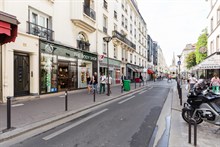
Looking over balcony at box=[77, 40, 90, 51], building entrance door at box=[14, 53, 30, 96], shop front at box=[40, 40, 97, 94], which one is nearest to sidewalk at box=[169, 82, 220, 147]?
building entrance door at box=[14, 53, 30, 96]

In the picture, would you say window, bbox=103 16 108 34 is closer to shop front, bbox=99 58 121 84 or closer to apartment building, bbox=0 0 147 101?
apartment building, bbox=0 0 147 101

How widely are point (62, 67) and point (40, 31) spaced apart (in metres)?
3.33

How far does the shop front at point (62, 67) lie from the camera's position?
11.8m

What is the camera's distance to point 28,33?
10.6m

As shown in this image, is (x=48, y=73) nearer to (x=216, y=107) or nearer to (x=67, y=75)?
(x=67, y=75)

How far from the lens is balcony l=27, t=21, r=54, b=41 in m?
10.8

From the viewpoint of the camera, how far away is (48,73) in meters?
12.2

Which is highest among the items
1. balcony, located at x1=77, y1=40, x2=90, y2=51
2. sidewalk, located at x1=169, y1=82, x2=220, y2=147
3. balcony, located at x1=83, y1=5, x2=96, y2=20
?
balcony, located at x1=83, y1=5, x2=96, y2=20

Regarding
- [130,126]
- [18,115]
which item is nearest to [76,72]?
[18,115]

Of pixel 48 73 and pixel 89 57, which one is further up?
pixel 89 57

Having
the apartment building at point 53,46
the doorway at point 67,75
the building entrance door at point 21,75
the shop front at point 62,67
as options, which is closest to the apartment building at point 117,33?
the apartment building at point 53,46

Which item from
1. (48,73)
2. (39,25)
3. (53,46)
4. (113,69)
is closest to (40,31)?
(39,25)

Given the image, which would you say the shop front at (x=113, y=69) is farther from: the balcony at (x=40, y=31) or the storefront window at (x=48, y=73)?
the balcony at (x=40, y=31)

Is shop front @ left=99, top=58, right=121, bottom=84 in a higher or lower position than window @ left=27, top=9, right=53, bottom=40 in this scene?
lower
